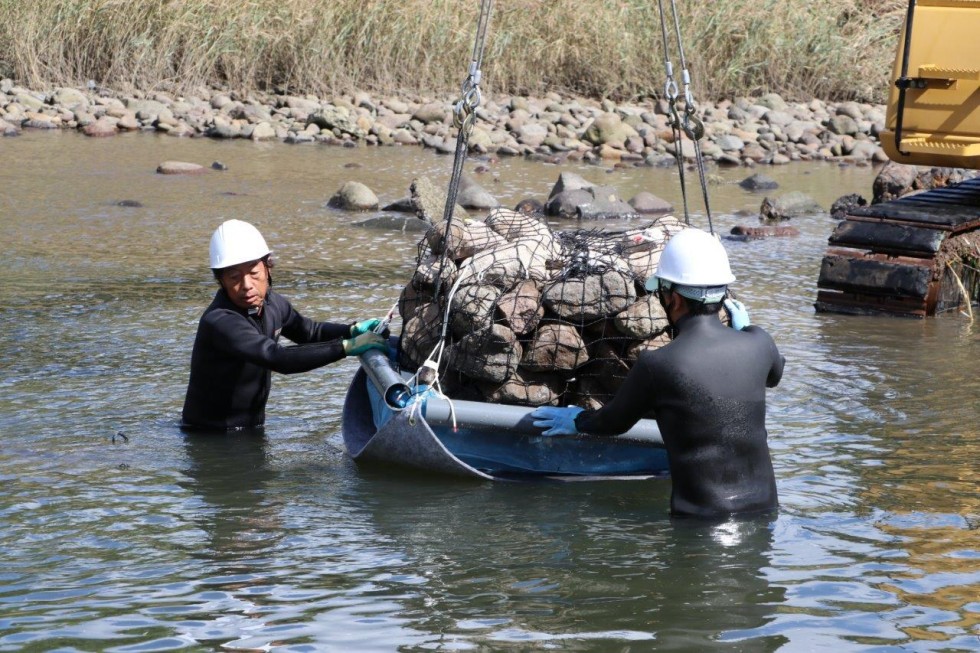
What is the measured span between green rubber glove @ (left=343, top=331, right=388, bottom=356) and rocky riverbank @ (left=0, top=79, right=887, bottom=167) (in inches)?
507

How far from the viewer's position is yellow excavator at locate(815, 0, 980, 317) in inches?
361

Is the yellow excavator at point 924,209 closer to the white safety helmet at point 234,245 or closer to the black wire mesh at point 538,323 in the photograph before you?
the black wire mesh at point 538,323

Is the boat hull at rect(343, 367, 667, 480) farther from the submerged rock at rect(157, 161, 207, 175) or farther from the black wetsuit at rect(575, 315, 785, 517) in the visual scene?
the submerged rock at rect(157, 161, 207, 175)

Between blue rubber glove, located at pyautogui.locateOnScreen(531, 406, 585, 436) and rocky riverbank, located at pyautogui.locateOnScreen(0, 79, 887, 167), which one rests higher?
rocky riverbank, located at pyautogui.locateOnScreen(0, 79, 887, 167)

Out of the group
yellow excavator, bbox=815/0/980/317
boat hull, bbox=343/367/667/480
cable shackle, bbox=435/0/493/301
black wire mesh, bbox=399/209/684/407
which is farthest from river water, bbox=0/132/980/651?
cable shackle, bbox=435/0/493/301

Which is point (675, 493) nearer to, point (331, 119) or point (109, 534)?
point (109, 534)

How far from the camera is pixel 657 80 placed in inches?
906

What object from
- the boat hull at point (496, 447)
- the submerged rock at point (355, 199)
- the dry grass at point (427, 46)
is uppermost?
the dry grass at point (427, 46)

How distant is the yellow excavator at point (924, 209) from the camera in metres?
9.16

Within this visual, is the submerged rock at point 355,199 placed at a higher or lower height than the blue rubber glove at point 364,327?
higher

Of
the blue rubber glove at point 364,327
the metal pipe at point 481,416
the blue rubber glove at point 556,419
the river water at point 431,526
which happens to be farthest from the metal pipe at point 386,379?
the blue rubber glove at point 556,419

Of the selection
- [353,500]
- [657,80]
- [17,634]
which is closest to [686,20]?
[657,80]

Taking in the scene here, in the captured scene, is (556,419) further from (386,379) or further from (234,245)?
(234,245)

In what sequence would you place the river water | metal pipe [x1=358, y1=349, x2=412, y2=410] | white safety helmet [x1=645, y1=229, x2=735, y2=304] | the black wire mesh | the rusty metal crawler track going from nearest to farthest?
the river water → white safety helmet [x1=645, y1=229, x2=735, y2=304] → metal pipe [x1=358, y1=349, x2=412, y2=410] → the black wire mesh → the rusty metal crawler track
